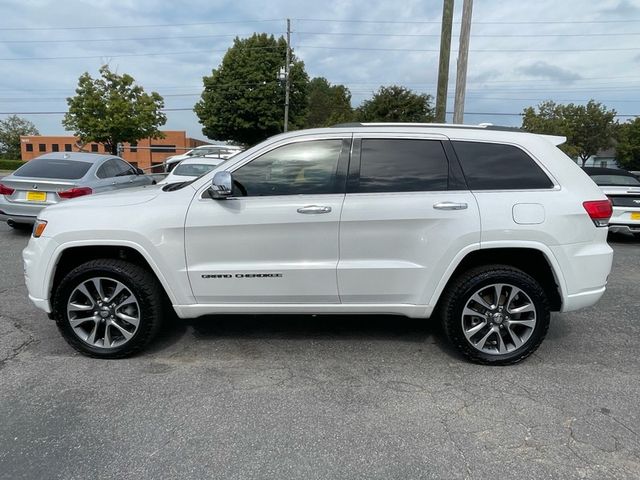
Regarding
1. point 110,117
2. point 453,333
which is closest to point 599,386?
point 453,333

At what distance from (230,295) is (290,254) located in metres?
0.57

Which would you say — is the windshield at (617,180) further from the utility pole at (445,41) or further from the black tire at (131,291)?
the black tire at (131,291)

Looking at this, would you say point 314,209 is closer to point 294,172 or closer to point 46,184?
point 294,172

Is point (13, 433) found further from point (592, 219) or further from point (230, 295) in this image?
point (592, 219)

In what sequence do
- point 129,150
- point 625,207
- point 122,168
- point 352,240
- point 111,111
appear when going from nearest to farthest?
point 352,240, point 625,207, point 122,168, point 111,111, point 129,150

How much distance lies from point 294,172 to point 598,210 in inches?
91.8

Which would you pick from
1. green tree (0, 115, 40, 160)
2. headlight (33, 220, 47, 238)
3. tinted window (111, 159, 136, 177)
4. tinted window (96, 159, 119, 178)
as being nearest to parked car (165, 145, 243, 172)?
tinted window (111, 159, 136, 177)

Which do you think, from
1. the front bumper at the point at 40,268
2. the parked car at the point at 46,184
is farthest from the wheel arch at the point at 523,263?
the parked car at the point at 46,184

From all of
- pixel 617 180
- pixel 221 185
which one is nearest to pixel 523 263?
pixel 221 185

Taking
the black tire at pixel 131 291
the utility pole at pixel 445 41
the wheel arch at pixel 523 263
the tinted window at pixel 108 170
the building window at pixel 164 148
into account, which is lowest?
the black tire at pixel 131 291

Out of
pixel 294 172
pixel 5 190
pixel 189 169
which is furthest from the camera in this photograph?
pixel 189 169

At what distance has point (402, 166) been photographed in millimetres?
3596

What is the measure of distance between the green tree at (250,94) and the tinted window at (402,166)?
1431 inches

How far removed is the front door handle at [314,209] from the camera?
11.4 ft
